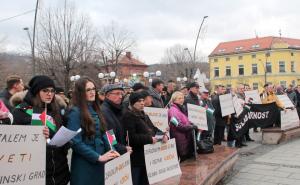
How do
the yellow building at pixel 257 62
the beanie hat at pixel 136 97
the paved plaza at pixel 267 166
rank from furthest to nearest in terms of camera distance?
the yellow building at pixel 257 62
the paved plaza at pixel 267 166
the beanie hat at pixel 136 97

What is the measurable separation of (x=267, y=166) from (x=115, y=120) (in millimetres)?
5045

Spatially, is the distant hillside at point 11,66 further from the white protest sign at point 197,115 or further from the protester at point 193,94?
the white protest sign at point 197,115

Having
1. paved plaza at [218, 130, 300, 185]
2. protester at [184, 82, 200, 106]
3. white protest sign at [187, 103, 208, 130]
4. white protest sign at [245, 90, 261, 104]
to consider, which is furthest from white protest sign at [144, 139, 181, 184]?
white protest sign at [245, 90, 261, 104]

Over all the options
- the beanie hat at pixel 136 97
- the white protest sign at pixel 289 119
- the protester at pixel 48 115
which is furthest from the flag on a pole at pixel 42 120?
the white protest sign at pixel 289 119

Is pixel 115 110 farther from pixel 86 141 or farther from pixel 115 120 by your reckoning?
pixel 86 141

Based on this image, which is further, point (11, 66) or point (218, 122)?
point (11, 66)

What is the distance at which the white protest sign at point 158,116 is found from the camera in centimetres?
528

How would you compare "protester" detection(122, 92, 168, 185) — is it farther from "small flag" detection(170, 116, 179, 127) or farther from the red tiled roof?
the red tiled roof

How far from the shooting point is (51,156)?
3652 millimetres

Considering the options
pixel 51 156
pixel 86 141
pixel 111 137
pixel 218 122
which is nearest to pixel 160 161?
pixel 111 137

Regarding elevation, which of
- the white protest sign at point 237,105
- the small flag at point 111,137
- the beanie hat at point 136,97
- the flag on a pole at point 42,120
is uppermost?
the beanie hat at point 136,97

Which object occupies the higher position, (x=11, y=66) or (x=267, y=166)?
(x=11, y=66)

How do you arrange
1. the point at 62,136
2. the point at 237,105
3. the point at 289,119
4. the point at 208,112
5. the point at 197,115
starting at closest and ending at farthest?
the point at 62,136
the point at 197,115
the point at 208,112
the point at 237,105
the point at 289,119

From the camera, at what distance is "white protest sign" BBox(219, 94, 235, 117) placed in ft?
32.5
